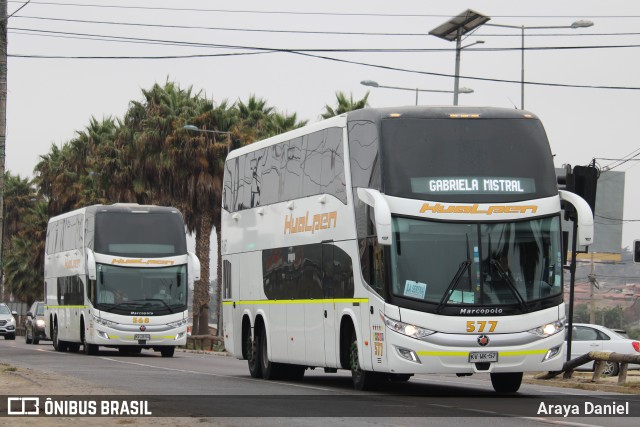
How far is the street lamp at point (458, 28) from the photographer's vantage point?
3872cm

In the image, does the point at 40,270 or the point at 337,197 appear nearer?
the point at 337,197

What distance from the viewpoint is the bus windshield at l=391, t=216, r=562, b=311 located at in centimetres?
1947

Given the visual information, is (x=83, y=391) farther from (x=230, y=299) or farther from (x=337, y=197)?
(x=230, y=299)

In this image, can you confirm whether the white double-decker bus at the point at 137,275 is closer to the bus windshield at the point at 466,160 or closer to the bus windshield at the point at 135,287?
the bus windshield at the point at 135,287

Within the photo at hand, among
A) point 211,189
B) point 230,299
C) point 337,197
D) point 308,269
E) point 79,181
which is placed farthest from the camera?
point 79,181

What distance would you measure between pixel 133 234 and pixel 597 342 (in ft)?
42.8

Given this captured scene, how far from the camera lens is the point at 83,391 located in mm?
20328

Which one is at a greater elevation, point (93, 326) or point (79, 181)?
point (79, 181)

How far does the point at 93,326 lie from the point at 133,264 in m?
2.08

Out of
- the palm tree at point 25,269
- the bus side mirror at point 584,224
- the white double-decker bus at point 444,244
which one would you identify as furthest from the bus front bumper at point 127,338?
the palm tree at point 25,269

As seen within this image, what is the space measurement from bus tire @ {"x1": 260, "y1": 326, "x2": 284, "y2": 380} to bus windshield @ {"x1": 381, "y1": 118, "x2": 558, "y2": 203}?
682 centimetres

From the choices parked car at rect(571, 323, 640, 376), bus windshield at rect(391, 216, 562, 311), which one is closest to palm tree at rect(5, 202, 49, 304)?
parked car at rect(571, 323, 640, 376)

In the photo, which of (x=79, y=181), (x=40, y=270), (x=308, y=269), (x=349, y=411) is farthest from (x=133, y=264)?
(x=40, y=270)

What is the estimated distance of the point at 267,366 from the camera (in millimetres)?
25766
